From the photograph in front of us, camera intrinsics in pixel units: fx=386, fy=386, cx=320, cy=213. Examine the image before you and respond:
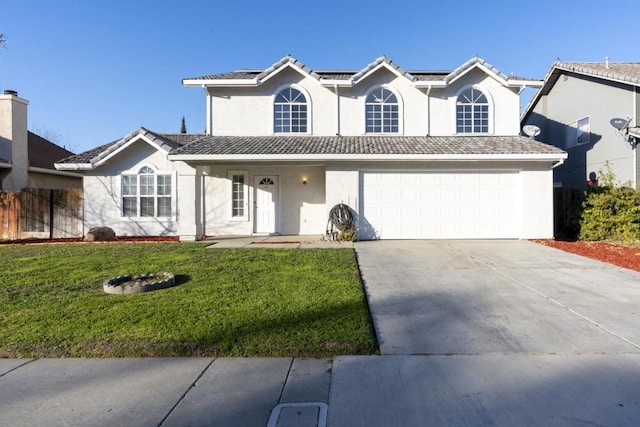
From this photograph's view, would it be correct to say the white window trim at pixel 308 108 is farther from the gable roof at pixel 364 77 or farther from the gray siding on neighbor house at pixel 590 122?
the gray siding on neighbor house at pixel 590 122

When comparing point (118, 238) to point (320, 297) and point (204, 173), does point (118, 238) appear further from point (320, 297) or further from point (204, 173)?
point (320, 297)

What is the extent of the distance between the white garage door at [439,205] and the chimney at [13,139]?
16.8 meters

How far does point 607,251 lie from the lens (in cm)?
1091

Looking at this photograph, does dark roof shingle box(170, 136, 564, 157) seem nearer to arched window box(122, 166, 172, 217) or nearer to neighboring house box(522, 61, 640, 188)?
arched window box(122, 166, 172, 217)

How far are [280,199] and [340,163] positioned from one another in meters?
3.25

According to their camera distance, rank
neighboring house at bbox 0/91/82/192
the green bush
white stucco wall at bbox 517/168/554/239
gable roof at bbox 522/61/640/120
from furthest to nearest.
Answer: neighboring house at bbox 0/91/82/192
gable roof at bbox 522/61/640/120
white stucco wall at bbox 517/168/554/239
the green bush

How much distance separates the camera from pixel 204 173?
14344mm

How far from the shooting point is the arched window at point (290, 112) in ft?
48.8

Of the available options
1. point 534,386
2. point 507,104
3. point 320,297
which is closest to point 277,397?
point 534,386

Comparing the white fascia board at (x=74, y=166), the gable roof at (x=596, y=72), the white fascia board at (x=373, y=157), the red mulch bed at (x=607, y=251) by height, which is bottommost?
the red mulch bed at (x=607, y=251)

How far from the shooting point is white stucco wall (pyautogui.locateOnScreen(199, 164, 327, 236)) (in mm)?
14875

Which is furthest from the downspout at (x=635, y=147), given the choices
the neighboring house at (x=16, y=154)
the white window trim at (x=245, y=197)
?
the neighboring house at (x=16, y=154)

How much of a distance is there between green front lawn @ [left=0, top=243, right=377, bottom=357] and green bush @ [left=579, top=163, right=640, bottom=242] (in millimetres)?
9332

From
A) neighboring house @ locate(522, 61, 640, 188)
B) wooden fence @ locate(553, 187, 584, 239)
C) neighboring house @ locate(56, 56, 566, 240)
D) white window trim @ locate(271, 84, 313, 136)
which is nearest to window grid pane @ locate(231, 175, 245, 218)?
neighboring house @ locate(56, 56, 566, 240)
